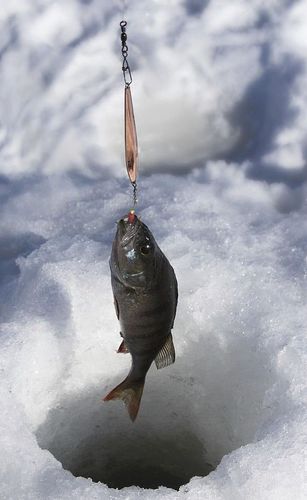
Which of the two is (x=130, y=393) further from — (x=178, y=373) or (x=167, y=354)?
(x=178, y=373)

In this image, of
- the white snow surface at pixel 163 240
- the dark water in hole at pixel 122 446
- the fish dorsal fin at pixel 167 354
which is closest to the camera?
the fish dorsal fin at pixel 167 354

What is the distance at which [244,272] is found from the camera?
2502 mm

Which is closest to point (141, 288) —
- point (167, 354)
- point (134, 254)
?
point (134, 254)

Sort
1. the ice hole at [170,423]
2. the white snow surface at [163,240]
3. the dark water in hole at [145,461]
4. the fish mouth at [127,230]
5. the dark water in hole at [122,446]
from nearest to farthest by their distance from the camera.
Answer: the fish mouth at [127,230]
the white snow surface at [163,240]
the ice hole at [170,423]
the dark water in hole at [122,446]
the dark water in hole at [145,461]

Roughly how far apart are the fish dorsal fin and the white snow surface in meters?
0.33

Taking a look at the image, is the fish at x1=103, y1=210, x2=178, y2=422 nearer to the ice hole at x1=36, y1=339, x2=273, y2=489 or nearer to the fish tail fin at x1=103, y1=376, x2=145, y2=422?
the fish tail fin at x1=103, y1=376, x2=145, y2=422

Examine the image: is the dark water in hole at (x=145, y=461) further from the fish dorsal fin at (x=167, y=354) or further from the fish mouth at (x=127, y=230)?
the fish mouth at (x=127, y=230)

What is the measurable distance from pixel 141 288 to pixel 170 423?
1014 millimetres

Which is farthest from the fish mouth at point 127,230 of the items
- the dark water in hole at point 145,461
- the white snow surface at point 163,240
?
the dark water in hole at point 145,461

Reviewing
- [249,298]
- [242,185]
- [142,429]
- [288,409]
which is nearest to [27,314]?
[142,429]

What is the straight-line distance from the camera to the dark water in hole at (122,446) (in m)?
2.39

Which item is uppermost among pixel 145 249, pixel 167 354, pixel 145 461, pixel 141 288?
pixel 145 249

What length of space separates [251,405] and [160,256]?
75 centimetres

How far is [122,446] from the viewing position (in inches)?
101
